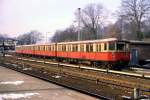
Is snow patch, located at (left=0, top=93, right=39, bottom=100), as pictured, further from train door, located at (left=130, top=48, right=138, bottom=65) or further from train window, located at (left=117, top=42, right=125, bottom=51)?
train door, located at (left=130, top=48, right=138, bottom=65)

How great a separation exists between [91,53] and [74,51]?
5893 mm

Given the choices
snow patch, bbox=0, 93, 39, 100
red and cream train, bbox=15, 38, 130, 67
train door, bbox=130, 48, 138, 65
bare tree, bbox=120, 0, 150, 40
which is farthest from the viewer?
bare tree, bbox=120, 0, 150, 40

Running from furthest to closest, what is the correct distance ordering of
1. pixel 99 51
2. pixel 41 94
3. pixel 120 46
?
1. pixel 99 51
2. pixel 120 46
3. pixel 41 94

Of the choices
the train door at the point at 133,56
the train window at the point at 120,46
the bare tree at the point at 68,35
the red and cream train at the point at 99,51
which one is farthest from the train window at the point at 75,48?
the bare tree at the point at 68,35

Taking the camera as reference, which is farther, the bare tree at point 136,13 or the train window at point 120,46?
the bare tree at point 136,13

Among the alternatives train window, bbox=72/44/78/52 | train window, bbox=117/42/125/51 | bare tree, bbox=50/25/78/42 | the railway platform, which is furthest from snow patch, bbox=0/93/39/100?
bare tree, bbox=50/25/78/42

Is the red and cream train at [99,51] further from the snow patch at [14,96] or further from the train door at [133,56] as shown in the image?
the snow patch at [14,96]

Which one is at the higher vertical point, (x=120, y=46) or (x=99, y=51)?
(x=120, y=46)

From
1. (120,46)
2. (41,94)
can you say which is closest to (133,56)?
(120,46)

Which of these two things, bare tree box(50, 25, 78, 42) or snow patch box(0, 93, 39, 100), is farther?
bare tree box(50, 25, 78, 42)

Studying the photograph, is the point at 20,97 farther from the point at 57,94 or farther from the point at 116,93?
the point at 116,93

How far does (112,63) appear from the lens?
34438mm

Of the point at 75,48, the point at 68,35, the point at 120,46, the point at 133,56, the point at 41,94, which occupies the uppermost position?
the point at 68,35

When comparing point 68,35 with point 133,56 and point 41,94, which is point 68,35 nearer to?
point 133,56
